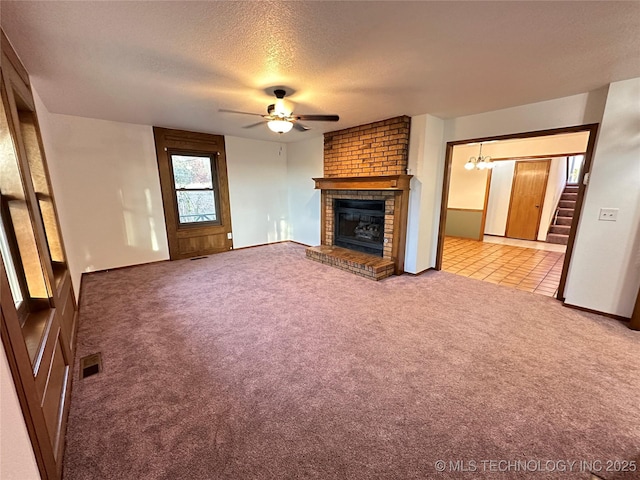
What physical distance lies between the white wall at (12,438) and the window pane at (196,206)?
4.15m

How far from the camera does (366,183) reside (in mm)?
4035

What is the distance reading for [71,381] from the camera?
179 cm

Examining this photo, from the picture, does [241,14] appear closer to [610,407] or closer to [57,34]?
[57,34]

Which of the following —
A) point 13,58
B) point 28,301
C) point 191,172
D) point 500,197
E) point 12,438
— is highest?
point 13,58

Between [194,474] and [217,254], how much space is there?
13.8 feet

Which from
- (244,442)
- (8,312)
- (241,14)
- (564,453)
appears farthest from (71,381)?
(564,453)

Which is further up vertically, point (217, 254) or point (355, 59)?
point (355, 59)

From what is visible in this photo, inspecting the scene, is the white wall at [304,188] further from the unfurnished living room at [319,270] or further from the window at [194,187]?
the window at [194,187]

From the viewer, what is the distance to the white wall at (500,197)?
683cm

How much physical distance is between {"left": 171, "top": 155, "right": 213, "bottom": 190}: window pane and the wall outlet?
18.4 feet

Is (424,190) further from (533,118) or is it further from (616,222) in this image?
(616,222)

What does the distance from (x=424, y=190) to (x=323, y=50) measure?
2.49 metres

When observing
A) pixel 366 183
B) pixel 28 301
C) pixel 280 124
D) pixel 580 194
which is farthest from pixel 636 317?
pixel 28 301

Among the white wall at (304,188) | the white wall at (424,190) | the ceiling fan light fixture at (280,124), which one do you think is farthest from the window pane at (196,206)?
the white wall at (424,190)
